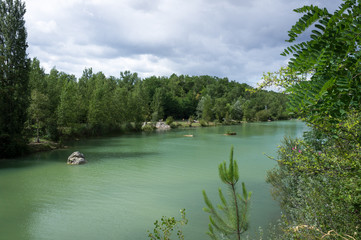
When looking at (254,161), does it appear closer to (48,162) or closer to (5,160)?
(48,162)

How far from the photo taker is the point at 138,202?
11.8 metres

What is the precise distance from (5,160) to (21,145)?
78.2 inches

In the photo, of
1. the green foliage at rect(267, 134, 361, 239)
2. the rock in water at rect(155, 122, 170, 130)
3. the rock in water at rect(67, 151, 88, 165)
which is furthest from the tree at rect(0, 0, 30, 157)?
the rock in water at rect(155, 122, 170, 130)

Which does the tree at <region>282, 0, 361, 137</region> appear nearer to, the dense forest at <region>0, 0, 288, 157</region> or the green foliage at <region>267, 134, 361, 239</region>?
the dense forest at <region>0, 0, 288, 157</region>

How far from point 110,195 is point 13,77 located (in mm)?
17357

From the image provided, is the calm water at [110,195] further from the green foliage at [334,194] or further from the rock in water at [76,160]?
the green foliage at [334,194]

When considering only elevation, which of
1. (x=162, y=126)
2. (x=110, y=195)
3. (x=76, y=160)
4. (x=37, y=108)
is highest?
(x=37, y=108)

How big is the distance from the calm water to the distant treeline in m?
5.82

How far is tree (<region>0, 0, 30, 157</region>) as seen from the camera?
21641mm

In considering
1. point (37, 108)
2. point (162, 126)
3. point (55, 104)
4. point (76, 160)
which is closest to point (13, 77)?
point (37, 108)

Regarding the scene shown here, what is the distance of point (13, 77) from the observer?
75.2 feet

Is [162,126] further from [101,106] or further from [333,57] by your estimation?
[333,57]

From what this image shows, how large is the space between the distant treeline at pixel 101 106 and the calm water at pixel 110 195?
229 inches

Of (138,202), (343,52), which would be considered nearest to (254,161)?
(138,202)
